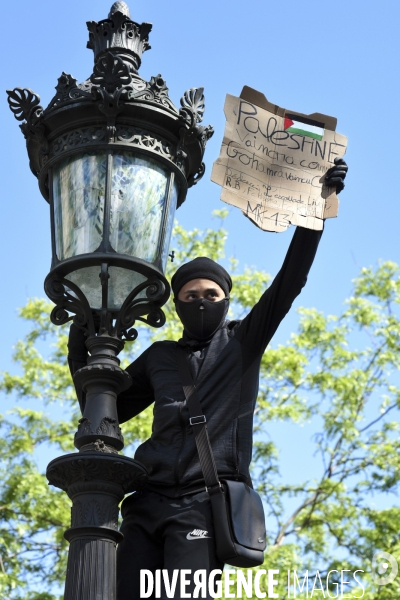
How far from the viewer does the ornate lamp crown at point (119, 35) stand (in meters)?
4.72

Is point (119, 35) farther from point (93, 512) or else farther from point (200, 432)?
point (93, 512)

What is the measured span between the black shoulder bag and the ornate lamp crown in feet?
6.04

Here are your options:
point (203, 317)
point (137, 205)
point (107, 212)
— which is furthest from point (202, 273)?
point (107, 212)

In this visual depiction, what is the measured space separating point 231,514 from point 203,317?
0.97 m

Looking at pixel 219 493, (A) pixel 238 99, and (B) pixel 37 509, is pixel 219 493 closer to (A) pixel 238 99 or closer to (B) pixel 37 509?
(A) pixel 238 99

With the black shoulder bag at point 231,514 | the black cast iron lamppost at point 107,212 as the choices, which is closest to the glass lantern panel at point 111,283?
the black cast iron lamppost at point 107,212

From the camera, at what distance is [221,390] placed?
415cm

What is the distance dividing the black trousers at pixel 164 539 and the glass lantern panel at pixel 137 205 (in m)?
1.04

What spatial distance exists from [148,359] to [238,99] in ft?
4.08

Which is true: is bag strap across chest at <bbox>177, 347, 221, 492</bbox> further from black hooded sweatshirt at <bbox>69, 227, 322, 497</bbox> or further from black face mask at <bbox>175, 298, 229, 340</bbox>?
black face mask at <bbox>175, 298, 229, 340</bbox>

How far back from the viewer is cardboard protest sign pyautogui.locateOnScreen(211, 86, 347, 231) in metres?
4.10

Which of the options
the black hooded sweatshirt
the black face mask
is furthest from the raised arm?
the black face mask

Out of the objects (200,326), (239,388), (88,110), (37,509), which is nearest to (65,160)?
(88,110)

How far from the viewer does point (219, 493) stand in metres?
3.82
